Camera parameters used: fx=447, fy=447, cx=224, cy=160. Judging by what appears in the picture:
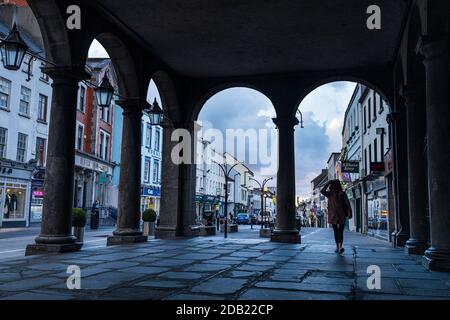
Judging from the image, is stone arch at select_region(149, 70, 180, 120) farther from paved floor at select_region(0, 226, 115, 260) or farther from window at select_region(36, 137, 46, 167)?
window at select_region(36, 137, 46, 167)

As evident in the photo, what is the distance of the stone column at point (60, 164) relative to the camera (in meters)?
8.95

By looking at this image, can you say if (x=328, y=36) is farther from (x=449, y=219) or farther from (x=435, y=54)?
(x=449, y=219)

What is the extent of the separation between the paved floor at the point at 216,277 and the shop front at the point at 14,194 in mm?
19345

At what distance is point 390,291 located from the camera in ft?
16.3

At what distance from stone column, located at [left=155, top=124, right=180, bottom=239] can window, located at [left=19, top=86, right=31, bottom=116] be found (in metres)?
16.0

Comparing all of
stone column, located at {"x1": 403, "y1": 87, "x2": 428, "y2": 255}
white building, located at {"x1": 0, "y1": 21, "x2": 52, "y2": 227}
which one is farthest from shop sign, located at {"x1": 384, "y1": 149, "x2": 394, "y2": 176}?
white building, located at {"x1": 0, "y1": 21, "x2": 52, "y2": 227}

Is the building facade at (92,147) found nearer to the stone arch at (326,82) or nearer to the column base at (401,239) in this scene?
the stone arch at (326,82)

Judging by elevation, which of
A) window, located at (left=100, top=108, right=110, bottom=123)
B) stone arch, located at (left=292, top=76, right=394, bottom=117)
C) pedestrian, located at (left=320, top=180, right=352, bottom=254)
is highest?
window, located at (left=100, top=108, right=110, bottom=123)

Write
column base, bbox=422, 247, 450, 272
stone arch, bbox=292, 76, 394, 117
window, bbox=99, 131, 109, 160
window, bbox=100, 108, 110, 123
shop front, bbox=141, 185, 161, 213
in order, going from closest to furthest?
column base, bbox=422, 247, 450, 272 < stone arch, bbox=292, 76, 394, 117 < window, bbox=100, 108, 110, 123 < window, bbox=99, 131, 109, 160 < shop front, bbox=141, 185, 161, 213

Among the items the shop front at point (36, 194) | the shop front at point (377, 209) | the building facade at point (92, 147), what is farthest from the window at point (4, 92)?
the shop front at point (377, 209)

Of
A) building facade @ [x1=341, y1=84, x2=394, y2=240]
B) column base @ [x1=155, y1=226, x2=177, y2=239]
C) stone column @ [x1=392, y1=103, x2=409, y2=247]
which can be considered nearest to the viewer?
stone column @ [x1=392, y1=103, x2=409, y2=247]

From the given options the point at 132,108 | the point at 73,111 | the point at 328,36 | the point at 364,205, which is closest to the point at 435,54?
the point at 328,36

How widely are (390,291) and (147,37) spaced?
8887 mm

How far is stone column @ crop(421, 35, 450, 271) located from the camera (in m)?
7.03
